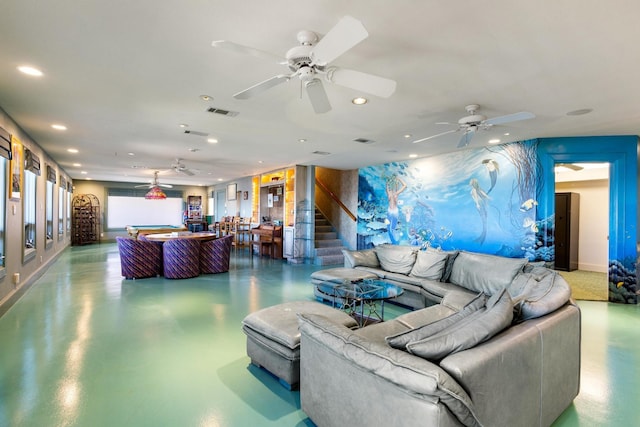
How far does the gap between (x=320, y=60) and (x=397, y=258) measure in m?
3.58

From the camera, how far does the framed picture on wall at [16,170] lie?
13.9 feet

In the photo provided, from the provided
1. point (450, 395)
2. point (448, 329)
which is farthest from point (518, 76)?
point (450, 395)

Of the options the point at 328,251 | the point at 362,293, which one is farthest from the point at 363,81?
the point at 328,251

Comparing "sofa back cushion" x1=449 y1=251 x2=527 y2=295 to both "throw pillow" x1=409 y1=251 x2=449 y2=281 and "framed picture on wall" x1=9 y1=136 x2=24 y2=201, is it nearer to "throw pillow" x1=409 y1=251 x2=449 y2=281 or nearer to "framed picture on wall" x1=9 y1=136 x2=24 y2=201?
"throw pillow" x1=409 y1=251 x2=449 y2=281

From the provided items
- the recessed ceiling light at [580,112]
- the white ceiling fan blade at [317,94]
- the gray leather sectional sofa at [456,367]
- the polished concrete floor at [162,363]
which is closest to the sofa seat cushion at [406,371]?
the gray leather sectional sofa at [456,367]

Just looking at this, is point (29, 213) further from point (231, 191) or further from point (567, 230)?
point (567, 230)

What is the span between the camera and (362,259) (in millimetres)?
5238

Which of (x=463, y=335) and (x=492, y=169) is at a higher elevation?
(x=492, y=169)

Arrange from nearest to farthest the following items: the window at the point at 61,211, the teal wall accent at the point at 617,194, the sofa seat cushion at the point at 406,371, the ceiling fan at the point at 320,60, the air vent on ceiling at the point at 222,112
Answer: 1. the sofa seat cushion at the point at 406,371
2. the ceiling fan at the point at 320,60
3. the air vent on ceiling at the point at 222,112
4. the teal wall accent at the point at 617,194
5. the window at the point at 61,211

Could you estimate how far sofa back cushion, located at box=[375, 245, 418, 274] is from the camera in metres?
4.78

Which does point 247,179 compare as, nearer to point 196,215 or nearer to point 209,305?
point 196,215

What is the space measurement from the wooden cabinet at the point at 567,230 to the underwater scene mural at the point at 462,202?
3.15m

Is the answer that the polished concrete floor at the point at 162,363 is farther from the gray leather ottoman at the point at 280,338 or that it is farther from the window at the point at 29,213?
the window at the point at 29,213

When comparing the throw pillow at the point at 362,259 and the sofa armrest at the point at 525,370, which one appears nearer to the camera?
the sofa armrest at the point at 525,370
